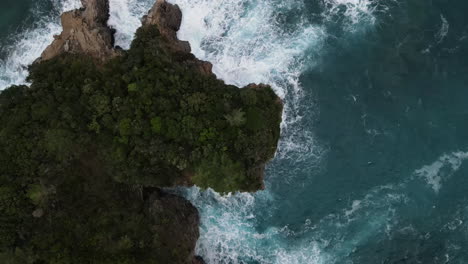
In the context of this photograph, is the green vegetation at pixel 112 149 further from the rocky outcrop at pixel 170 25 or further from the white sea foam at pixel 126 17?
the white sea foam at pixel 126 17

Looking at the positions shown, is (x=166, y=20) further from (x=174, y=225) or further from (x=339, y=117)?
(x=339, y=117)

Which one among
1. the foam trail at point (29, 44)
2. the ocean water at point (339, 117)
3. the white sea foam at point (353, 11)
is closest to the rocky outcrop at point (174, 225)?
the ocean water at point (339, 117)

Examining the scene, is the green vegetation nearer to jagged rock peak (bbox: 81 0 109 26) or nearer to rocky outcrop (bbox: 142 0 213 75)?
rocky outcrop (bbox: 142 0 213 75)

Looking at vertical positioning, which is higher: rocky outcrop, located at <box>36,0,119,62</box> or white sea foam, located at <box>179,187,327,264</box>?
rocky outcrop, located at <box>36,0,119,62</box>

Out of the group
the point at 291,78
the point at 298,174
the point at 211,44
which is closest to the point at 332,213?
the point at 298,174

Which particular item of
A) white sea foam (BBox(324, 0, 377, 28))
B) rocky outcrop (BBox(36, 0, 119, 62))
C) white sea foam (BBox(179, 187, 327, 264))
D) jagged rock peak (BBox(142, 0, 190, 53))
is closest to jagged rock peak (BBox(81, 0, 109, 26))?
rocky outcrop (BBox(36, 0, 119, 62))

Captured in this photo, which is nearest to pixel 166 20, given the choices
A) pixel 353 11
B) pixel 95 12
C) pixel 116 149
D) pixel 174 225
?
pixel 95 12
